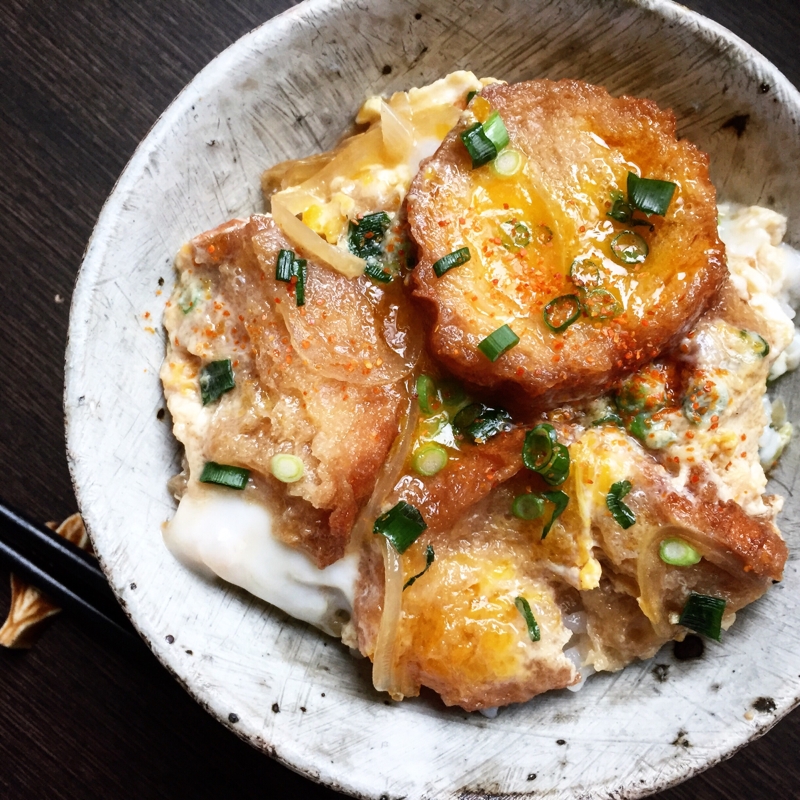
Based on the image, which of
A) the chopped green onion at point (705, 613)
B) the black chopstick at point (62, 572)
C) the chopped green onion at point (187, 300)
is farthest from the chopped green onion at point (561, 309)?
the black chopstick at point (62, 572)

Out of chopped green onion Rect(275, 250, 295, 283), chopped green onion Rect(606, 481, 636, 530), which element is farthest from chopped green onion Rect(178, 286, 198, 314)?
chopped green onion Rect(606, 481, 636, 530)

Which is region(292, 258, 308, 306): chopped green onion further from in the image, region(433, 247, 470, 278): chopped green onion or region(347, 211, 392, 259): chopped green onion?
region(433, 247, 470, 278): chopped green onion

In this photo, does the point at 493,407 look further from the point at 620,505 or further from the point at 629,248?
the point at 629,248

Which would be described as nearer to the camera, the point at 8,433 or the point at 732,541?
the point at 732,541

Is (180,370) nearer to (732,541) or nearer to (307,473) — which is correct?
(307,473)

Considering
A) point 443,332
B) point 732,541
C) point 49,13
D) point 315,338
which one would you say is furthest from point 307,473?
point 49,13

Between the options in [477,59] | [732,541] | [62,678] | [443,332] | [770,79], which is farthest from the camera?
[62,678]

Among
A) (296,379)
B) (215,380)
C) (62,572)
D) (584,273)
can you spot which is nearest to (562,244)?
(584,273)
